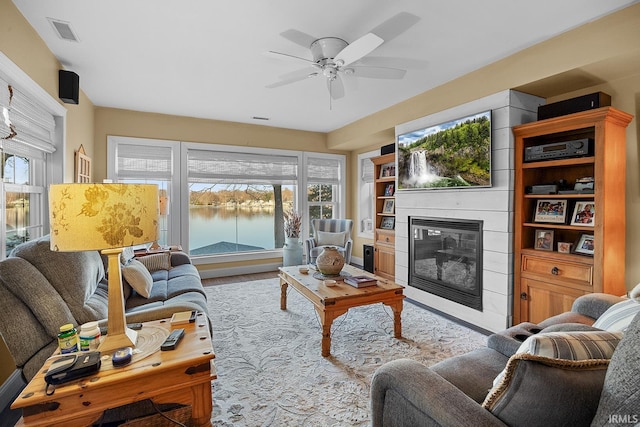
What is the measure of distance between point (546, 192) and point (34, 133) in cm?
447

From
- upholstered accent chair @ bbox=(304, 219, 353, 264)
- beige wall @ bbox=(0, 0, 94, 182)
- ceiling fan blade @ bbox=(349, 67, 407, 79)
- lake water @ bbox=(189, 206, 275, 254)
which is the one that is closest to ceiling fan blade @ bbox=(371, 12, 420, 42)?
ceiling fan blade @ bbox=(349, 67, 407, 79)

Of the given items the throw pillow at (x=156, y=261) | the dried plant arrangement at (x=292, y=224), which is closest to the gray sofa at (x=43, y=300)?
the throw pillow at (x=156, y=261)

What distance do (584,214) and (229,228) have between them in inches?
191

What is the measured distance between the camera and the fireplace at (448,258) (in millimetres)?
3229

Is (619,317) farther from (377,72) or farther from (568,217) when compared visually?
(377,72)

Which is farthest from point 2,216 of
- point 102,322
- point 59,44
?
point 59,44

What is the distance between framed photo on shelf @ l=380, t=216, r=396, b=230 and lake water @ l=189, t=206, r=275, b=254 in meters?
2.12

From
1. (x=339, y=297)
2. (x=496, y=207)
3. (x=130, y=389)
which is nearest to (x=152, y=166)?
(x=339, y=297)

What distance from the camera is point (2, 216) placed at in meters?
2.13

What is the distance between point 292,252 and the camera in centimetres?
533

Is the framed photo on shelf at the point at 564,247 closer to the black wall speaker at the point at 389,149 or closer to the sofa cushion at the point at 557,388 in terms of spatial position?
the sofa cushion at the point at 557,388

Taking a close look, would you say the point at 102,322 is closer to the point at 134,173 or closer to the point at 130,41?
the point at 130,41

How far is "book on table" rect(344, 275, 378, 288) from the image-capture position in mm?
2814

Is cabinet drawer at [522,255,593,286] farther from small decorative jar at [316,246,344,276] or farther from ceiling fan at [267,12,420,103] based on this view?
ceiling fan at [267,12,420,103]
